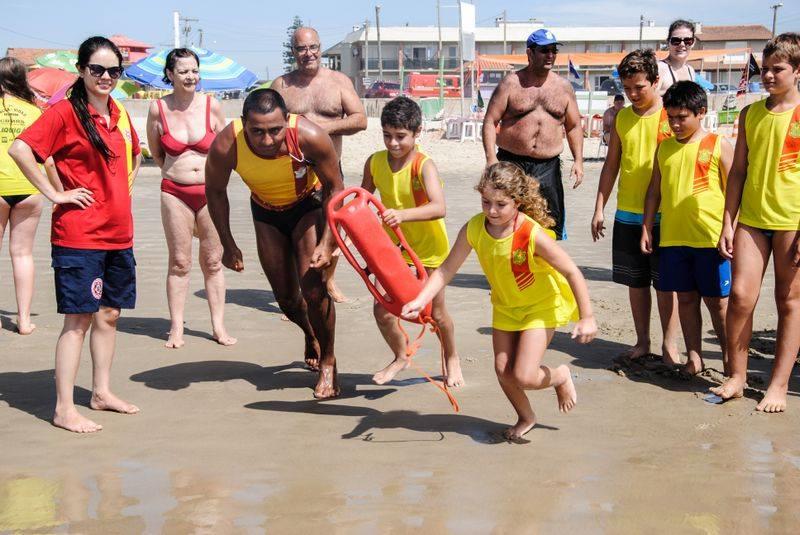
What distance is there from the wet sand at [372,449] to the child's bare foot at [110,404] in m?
0.07

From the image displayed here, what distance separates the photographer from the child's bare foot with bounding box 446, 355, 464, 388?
5816mm

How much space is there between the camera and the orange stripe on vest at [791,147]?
518 centimetres

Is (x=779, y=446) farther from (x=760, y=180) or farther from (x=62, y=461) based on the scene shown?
(x=62, y=461)

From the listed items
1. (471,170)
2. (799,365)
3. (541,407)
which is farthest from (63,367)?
(471,170)

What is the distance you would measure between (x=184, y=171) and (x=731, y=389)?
3.86 m

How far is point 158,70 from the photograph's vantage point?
23.1 m

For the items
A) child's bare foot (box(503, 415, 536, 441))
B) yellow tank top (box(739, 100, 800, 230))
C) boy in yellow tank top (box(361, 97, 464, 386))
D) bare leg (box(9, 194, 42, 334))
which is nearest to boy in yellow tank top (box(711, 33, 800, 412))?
yellow tank top (box(739, 100, 800, 230))

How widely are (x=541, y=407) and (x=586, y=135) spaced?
1115 inches

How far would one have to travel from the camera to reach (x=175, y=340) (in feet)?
22.6

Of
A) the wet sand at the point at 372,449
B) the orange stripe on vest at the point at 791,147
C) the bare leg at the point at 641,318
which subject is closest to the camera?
the wet sand at the point at 372,449

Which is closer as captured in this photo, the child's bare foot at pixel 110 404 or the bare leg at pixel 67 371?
the bare leg at pixel 67 371

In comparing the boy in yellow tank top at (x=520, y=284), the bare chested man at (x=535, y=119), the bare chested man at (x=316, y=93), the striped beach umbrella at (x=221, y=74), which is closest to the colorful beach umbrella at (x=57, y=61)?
the striped beach umbrella at (x=221, y=74)

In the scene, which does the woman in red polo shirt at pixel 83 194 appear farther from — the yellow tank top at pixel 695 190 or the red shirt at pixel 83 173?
the yellow tank top at pixel 695 190

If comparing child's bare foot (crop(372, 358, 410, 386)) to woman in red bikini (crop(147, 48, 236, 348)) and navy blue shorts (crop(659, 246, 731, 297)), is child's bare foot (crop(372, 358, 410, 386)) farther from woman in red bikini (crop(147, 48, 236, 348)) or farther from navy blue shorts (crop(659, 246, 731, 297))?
navy blue shorts (crop(659, 246, 731, 297))
